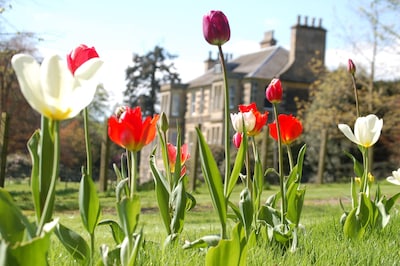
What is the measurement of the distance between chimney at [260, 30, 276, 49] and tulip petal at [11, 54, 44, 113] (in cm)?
3932

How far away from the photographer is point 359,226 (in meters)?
3.54

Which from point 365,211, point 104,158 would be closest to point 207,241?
point 365,211

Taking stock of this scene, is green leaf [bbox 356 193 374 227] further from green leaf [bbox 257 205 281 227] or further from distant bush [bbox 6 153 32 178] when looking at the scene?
distant bush [bbox 6 153 32 178]

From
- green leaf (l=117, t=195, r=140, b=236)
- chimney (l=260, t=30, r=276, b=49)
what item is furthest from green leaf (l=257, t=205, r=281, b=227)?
chimney (l=260, t=30, r=276, b=49)

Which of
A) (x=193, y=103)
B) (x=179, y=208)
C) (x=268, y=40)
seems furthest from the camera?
(x=193, y=103)

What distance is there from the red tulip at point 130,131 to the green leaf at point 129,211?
219 mm

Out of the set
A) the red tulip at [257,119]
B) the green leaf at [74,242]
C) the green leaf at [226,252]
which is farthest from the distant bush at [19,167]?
the green leaf at [226,252]

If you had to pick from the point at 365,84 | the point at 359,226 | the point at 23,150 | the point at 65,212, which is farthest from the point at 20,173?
the point at 359,226

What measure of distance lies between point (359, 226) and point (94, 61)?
2287mm

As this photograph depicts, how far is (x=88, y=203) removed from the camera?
2057mm

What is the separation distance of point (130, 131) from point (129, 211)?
0.87ft

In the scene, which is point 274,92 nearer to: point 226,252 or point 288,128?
point 288,128

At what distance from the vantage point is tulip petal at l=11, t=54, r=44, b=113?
155 cm

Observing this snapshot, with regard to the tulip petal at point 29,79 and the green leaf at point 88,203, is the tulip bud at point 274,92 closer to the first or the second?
the green leaf at point 88,203
